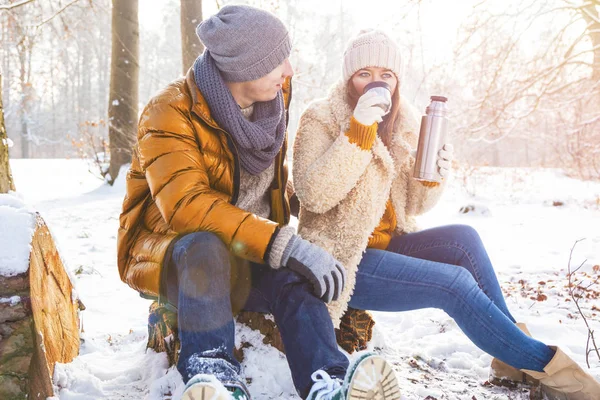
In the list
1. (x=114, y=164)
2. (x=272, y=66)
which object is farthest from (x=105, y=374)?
(x=114, y=164)

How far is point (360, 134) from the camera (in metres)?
2.27

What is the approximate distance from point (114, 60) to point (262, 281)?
28.1ft

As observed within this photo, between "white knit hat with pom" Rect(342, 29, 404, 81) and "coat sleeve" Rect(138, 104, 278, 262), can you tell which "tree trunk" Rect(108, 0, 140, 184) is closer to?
→ "white knit hat with pom" Rect(342, 29, 404, 81)

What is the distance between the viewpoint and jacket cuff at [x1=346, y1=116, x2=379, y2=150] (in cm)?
227

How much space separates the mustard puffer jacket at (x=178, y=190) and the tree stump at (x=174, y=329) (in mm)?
214

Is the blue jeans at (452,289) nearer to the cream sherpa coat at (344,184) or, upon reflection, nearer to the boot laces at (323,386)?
the cream sherpa coat at (344,184)

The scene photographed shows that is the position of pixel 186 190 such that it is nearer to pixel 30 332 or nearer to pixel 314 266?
pixel 314 266

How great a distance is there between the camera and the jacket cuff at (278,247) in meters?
1.78

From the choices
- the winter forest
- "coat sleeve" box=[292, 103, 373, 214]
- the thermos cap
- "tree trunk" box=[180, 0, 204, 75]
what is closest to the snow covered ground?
the winter forest

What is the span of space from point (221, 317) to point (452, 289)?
3.28 feet

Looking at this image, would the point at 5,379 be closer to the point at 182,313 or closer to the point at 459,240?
the point at 182,313

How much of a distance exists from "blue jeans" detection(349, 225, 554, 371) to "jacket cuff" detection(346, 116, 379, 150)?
1.67 feet

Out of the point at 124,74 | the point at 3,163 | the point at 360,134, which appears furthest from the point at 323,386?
the point at 124,74

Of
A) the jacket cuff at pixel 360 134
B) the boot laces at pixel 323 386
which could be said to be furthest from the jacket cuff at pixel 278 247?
the jacket cuff at pixel 360 134
